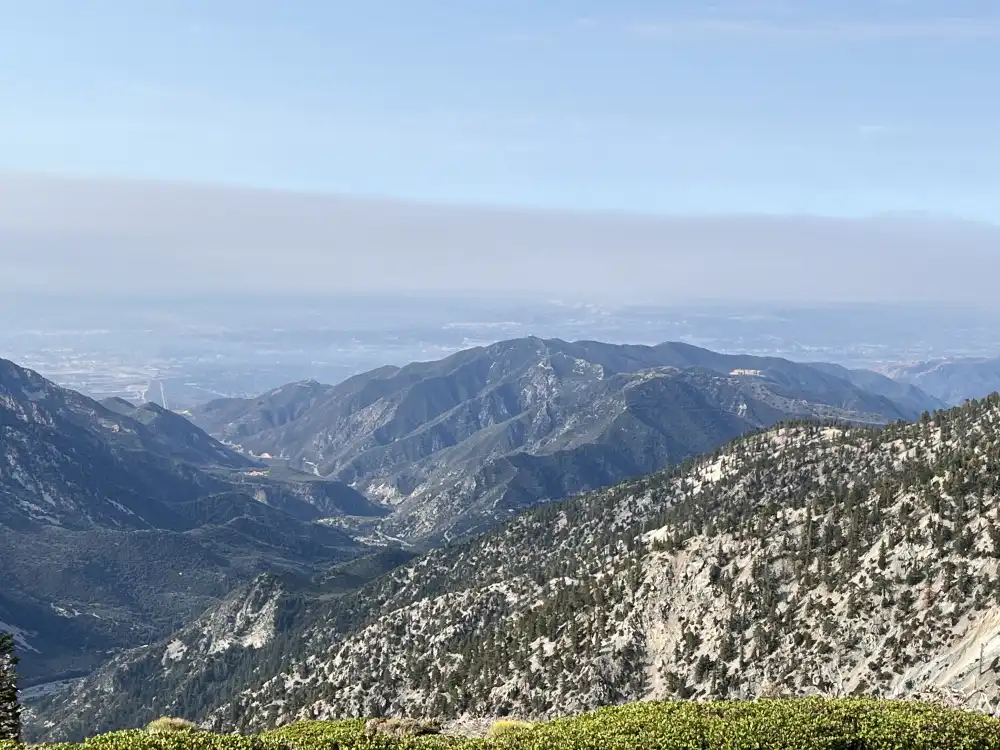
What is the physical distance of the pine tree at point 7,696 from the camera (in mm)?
80562

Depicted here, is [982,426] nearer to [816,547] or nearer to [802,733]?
[816,547]

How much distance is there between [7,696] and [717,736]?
6692 cm

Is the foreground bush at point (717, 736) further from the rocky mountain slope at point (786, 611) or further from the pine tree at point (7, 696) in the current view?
the rocky mountain slope at point (786, 611)

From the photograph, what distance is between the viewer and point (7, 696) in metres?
80.1

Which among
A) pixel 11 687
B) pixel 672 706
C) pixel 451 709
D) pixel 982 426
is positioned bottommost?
pixel 451 709

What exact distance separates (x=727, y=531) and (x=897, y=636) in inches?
2140

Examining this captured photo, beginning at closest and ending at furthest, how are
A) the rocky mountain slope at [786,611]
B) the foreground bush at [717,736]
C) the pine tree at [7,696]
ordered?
the foreground bush at [717,736] → the pine tree at [7,696] → the rocky mountain slope at [786,611]

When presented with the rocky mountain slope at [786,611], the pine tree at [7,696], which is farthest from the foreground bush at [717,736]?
the rocky mountain slope at [786,611]

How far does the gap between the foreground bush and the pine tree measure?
86.9ft

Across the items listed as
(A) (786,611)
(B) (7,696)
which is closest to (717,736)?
(B) (7,696)

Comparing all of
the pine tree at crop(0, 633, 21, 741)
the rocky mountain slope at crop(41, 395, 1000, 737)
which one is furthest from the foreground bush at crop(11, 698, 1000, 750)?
the rocky mountain slope at crop(41, 395, 1000, 737)

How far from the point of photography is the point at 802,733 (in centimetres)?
6241

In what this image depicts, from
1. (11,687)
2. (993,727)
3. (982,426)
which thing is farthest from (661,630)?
(11,687)

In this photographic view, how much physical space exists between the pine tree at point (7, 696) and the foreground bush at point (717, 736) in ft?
86.9
